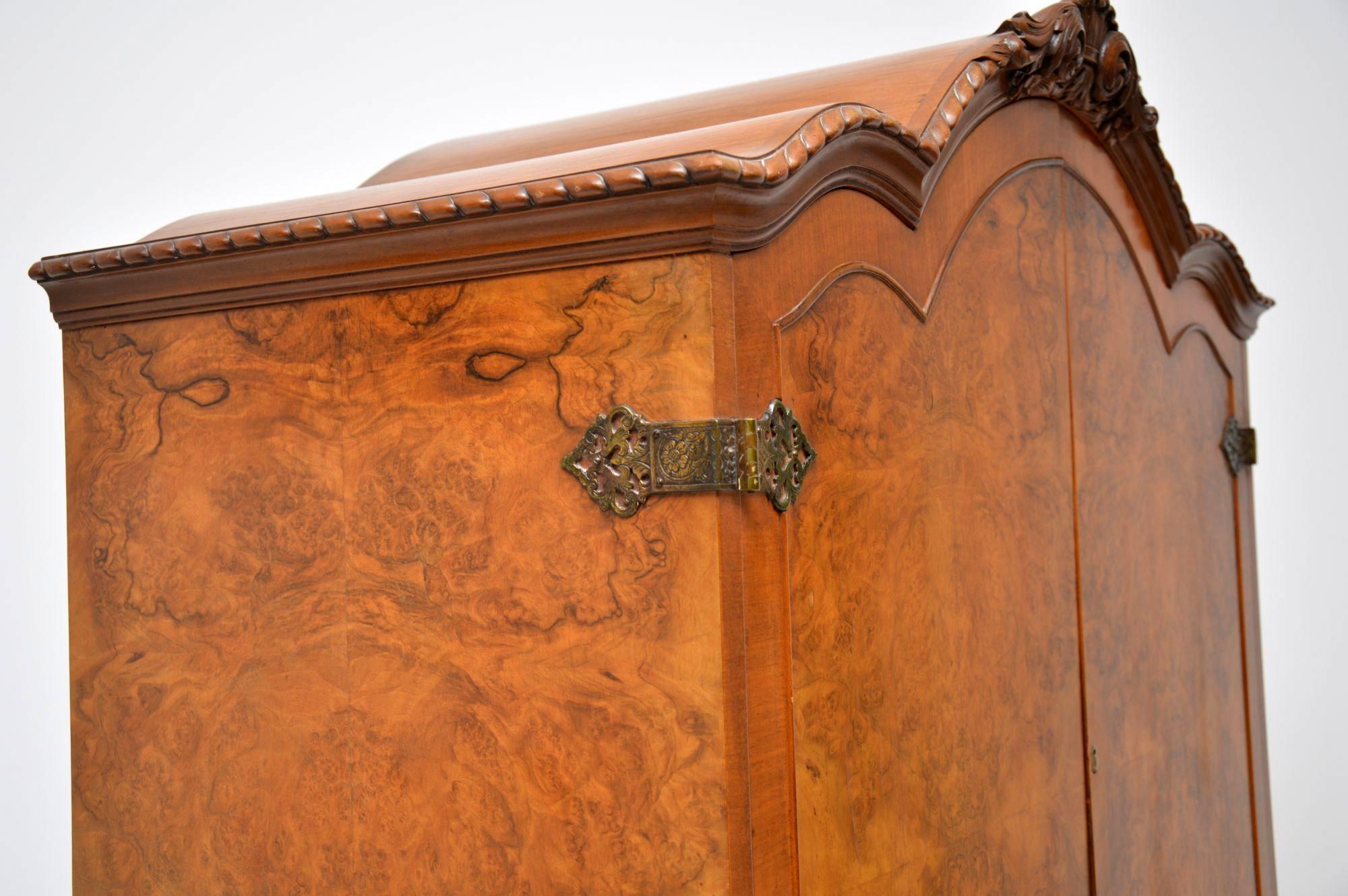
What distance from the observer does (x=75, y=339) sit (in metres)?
2.24

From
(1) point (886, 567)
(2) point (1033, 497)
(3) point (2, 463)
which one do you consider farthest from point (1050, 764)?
(3) point (2, 463)

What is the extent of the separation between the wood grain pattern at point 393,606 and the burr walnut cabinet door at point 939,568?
0.60 feet

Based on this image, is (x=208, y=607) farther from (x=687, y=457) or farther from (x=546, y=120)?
(x=546, y=120)

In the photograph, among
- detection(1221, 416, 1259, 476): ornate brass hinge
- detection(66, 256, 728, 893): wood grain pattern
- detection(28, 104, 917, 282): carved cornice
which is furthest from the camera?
detection(1221, 416, 1259, 476): ornate brass hinge

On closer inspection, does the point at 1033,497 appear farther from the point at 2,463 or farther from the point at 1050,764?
the point at 2,463

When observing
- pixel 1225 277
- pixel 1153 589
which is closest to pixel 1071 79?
pixel 1225 277

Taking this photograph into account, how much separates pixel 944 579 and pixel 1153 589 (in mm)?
859

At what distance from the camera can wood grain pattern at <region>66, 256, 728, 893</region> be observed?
5.34 feet

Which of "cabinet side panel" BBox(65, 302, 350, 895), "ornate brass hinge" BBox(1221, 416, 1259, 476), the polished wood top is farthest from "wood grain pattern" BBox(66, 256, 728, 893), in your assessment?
"ornate brass hinge" BBox(1221, 416, 1259, 476)

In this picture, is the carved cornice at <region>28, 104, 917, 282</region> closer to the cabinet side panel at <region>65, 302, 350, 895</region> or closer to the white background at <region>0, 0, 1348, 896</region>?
the cabinet side panel at <region>65, 302, 350, 895</region>

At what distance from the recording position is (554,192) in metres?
1.63

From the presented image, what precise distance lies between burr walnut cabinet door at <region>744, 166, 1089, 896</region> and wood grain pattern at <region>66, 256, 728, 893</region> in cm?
18

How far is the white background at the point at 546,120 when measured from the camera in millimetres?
3150

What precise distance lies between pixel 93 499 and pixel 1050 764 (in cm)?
166
